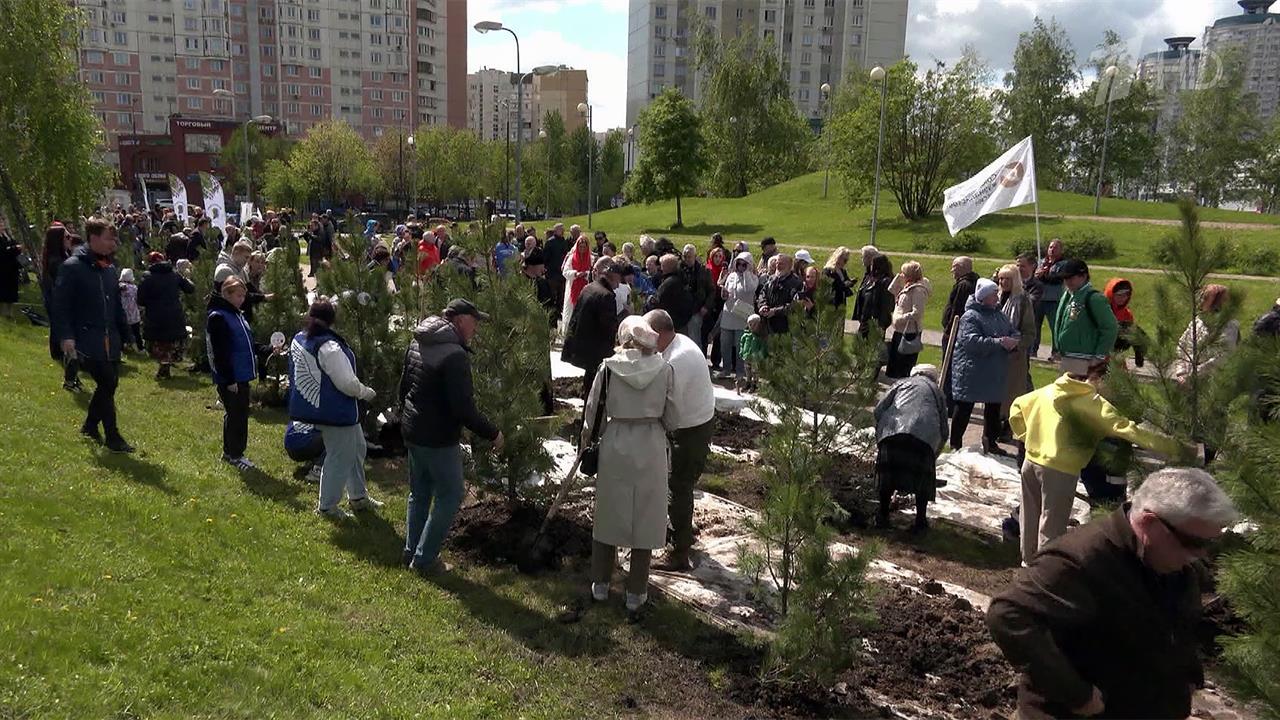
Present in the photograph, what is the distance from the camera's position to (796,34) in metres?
95.6

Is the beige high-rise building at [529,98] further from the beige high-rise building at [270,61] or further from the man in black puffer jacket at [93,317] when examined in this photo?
the man in black puffer jacket at [93,317]

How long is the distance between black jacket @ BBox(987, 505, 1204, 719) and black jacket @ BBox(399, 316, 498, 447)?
3545 millimetres

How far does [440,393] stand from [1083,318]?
20.1ft

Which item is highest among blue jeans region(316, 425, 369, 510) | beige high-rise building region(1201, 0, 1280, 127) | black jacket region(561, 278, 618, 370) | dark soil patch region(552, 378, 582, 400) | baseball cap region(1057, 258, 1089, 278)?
beige high-rise building region(1201, 0, 1280, 127)

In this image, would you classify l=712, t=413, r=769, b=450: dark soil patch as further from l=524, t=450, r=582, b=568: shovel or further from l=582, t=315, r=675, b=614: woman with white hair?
l=582, t=315, r=675, b=614: woman with white hair

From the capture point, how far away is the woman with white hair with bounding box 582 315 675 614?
17.3 feet

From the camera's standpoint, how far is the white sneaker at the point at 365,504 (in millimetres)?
6934

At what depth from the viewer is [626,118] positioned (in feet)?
350

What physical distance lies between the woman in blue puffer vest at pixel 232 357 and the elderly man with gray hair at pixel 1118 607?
6688 mm

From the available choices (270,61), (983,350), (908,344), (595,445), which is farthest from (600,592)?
(270,61)

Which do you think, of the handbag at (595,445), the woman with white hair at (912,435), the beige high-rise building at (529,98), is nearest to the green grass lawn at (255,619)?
the handbag at (595,445)

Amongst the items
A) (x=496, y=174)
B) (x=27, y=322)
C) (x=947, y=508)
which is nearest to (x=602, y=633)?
(x=947, y=508)

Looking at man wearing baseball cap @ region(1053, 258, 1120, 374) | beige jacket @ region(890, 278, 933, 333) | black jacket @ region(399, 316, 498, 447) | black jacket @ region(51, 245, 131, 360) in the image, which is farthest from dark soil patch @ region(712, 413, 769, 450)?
black jacket @ region(51, 245, 131, 360)

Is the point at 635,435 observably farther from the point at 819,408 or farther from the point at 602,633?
the point at 819,408
